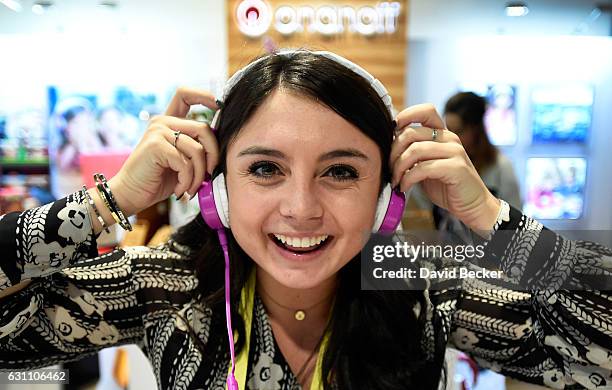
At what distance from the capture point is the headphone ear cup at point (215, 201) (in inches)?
31.6

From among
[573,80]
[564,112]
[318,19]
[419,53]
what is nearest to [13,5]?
[573,80]

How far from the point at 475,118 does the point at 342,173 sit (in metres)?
0.66

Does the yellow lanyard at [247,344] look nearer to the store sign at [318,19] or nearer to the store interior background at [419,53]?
the store interior background at [419,53]

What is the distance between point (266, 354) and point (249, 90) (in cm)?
51

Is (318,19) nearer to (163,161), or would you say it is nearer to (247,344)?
(163,161)

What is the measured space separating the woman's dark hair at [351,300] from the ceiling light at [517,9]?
61.6 inches

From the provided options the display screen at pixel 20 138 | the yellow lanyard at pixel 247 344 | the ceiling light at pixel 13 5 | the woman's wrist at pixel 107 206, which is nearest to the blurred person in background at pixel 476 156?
the yellow lanyard at pixel 247 344

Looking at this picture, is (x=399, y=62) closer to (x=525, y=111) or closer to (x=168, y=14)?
(x=525, y=111)

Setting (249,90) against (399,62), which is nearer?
(249,90)

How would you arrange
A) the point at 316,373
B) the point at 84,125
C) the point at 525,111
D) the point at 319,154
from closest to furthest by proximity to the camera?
the point at 319,154 < the point at 316,373 < the point at 525,111 < the point at 84,125

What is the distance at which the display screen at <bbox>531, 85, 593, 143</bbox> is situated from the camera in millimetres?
1033

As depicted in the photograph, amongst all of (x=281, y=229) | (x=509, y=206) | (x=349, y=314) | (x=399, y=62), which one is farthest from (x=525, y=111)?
(x=281, y=229)

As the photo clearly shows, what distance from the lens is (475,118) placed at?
1239 mm

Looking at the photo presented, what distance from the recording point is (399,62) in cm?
289
